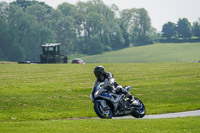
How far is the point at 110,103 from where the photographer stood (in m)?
17.1

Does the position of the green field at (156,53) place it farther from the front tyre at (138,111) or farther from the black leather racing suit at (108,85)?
the black leather racing suit at (108,85)

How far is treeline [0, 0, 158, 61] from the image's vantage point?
496 feet

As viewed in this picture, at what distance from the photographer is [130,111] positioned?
17.8 m

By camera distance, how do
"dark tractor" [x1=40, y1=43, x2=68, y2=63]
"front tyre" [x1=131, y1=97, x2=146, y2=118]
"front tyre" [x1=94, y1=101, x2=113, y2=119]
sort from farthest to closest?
"dark tractor" [x1=40, y1=43, x2=68, y2=63] < "front tyre" [x1=131, y1=97, x2=146, y2=118] < "front tyre" [x1=94, y1=101, x2=113, y2=119]

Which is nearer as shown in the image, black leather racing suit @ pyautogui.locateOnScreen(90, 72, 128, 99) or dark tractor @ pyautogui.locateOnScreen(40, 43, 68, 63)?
black leather racing suit @ pyautogui.locateOnScreen(90, 72, 128, 99)

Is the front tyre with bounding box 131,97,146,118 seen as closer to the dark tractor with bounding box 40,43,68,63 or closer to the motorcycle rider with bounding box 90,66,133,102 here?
the motorcycle rider with bounding box 90,66,133,102

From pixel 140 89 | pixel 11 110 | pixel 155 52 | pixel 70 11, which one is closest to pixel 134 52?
pixel 155 52

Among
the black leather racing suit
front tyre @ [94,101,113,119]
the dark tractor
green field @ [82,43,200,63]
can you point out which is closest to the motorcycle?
front tyre @ [94,101,113,119]

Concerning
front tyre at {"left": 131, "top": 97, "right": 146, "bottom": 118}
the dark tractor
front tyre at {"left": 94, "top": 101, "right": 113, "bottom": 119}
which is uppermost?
front tyre at {"left": 94, "top": 101, "right": 113, "bottom": 119}

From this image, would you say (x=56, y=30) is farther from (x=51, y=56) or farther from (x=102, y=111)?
(x=102, y=111)

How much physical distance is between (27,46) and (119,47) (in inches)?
1932

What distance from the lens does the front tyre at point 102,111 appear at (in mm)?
16656

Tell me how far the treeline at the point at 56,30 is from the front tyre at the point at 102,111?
5161 inches

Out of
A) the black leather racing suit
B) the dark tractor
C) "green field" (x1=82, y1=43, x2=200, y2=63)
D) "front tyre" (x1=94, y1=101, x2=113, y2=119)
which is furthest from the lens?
"green field" (x1=82, y1=43, x2=200, y2=63)
